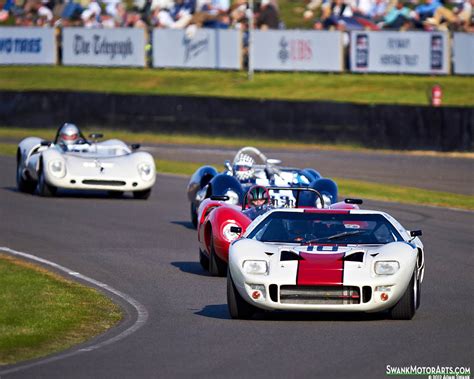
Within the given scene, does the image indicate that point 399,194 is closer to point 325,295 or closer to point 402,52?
point 402,52

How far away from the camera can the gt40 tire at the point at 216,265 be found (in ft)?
41.7

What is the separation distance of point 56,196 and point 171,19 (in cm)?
1844

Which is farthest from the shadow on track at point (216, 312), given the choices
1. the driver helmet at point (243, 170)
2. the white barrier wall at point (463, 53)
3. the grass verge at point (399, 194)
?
the white barrier wall at point (463, 53)

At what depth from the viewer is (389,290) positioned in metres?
9.58

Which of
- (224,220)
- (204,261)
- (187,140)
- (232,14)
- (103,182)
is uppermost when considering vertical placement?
(232,14)

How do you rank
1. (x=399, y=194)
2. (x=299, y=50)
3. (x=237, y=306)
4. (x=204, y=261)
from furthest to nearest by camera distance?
(x=299, y=50)
(x=399, y=194)
(x=204, y=261)
(x=237, y=306)

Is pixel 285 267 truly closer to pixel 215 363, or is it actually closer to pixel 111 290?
pixel 215 363

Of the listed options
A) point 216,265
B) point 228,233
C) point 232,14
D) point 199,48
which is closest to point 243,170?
point 216,265

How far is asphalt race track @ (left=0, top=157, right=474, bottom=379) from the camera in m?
7.79

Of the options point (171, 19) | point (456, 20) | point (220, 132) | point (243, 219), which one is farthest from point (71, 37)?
point (243, 219)

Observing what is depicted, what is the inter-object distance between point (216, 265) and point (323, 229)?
2199 millimetres

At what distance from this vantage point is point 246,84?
37.6 m

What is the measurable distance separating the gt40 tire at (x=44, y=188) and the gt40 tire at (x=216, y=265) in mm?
8333

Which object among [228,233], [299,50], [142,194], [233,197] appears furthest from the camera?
[299,50]
